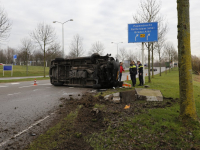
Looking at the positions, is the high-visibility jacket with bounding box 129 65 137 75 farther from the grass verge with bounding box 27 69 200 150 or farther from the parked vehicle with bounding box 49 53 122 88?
the grass verge with bounding box 27 69 200 150

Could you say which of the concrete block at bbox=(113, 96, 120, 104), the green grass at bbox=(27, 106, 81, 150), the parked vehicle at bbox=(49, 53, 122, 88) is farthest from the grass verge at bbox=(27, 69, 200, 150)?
the parked vehicle at bbox=(49, 53, 122, 88)

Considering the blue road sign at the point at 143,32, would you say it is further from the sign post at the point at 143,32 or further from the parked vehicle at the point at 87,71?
the parked vehicle at the point at 87,71

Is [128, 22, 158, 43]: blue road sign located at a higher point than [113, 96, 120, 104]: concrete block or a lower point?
higher

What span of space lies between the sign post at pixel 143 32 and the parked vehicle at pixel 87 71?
309cm

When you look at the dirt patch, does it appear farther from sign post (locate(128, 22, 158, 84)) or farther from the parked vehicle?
sign post (locate(128, 22, 158, 84))

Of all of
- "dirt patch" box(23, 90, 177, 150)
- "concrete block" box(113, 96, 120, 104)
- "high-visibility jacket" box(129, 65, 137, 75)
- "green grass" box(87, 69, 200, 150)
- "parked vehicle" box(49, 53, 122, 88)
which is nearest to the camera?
"green grass" box(87, 69, 200, 150)

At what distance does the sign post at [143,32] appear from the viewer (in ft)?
41.5

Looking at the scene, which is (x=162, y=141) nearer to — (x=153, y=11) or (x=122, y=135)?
(x=122, y=135)

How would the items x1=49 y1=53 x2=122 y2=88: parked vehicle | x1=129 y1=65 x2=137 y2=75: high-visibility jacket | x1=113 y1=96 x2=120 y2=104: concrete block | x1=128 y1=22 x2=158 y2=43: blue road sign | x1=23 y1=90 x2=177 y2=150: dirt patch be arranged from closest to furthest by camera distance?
x1=23 y1=90 x2=177 y2=150: dirt patch → x1=113 y1=96 x2=120 y2=104: concrete block → x1=49 y1=53 x2=122 y2=88: parked vehicle → x1=129 y1=65 x2=137 y2=75: high-visibility jacket → x1=128 y1=22 x2=158 y2=43: blue road sign

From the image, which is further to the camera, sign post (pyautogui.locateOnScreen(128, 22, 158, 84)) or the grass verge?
sign post (pyautogui.locateOnScreen(128, 22, 158, 84))

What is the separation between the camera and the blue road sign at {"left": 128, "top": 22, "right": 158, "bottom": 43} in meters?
12.7

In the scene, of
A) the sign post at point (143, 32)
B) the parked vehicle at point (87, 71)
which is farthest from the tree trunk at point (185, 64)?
the sign post at point (143, 32)

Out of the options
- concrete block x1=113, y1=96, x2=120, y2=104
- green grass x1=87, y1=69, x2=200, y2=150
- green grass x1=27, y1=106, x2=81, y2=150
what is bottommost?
green grass x1=27, y1=106, x2=81, y2=150

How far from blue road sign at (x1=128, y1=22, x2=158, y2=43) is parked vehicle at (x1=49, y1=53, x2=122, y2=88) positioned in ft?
10.2
